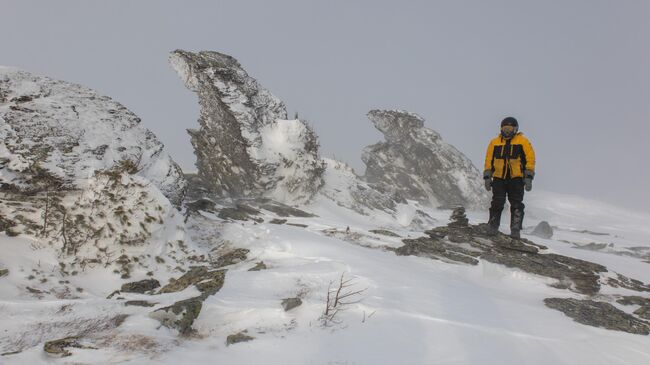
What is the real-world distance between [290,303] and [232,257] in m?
4.64

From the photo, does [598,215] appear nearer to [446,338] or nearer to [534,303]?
[534,303]

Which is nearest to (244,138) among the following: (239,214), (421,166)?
(239,214)

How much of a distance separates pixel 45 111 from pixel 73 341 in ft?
27.3

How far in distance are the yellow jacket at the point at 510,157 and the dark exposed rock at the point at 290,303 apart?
6.85m

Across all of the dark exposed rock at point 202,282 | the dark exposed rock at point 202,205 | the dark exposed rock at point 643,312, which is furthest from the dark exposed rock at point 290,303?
the dark exposed rock at point 202,205

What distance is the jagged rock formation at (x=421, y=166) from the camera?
3678 centimetres

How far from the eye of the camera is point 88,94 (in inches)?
453

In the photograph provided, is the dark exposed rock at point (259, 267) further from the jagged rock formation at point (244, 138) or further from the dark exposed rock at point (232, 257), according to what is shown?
the jagged rock formation at point (244, 138)

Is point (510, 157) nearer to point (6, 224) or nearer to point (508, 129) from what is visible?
point (508, 129)

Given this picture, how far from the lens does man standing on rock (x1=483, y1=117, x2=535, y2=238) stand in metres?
9.47

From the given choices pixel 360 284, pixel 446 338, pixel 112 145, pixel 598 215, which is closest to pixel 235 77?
pixel 112 145

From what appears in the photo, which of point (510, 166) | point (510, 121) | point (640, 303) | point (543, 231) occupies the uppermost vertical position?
point (510, 121)

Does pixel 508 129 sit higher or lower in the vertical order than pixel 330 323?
higher

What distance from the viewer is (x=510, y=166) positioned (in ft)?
32.0
